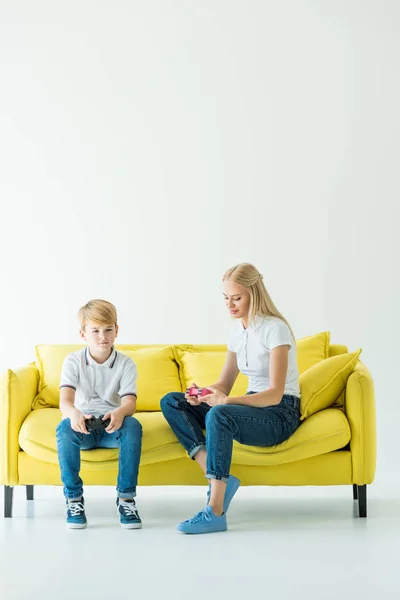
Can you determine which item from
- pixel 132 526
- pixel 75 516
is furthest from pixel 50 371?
pixel 132 526

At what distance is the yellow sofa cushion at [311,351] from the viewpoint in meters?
3.91

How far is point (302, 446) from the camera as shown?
338 centimetres

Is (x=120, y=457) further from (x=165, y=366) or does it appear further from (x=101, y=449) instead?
(x=165, y=366)

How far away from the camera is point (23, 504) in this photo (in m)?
3.81

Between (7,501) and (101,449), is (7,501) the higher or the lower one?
the lower one

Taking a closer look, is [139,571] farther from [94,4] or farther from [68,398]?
[94,4]

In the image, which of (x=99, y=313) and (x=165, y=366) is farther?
(x=165, y=366)

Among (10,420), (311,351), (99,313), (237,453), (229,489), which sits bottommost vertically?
(229,489)

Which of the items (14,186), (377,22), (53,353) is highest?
(377,22)

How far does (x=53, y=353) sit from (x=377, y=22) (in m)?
2.59

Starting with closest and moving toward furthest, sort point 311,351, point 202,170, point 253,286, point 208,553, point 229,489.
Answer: point 208,553 → point 229,489 → point 253,286 → point 311,351 → point 202,170

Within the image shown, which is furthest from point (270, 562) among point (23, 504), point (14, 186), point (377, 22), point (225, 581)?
point (377, 22)

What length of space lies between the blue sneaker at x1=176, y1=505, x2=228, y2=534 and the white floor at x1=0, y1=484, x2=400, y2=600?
0.04m

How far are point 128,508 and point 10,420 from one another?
0.61 meters
